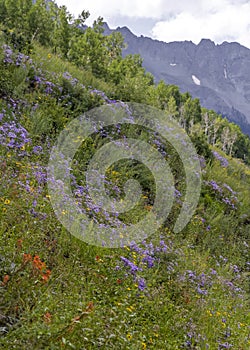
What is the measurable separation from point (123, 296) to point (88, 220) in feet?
3.65

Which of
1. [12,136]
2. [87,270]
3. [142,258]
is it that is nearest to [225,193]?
[142,258]

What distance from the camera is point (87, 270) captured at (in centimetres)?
359

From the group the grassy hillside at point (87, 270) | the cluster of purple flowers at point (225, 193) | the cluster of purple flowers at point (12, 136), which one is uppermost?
the cluster of purple flowers at point (225, 193)

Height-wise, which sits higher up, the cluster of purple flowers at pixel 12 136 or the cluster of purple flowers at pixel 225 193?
the cluster of purple flowers at pixel 225 193

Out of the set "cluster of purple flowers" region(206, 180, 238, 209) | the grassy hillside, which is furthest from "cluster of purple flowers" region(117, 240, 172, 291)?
"cluster of purple flowers" region(206, 180, 238, 209)

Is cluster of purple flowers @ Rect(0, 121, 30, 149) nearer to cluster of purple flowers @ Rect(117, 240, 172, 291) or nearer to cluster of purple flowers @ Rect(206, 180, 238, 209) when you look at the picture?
cluster of purple flowers @ Rect(117, 240, 172, 291)

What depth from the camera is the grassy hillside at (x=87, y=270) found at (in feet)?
8.80

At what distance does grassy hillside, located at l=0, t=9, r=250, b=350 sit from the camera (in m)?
2.68


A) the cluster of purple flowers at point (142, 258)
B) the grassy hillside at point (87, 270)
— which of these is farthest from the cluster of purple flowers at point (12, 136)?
the cluster of purple flowers at point (142, 258)

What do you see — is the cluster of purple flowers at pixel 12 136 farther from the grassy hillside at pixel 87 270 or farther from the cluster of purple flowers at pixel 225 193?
the cluster of purple flowers at pixel 225 193

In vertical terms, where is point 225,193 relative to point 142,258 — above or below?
above

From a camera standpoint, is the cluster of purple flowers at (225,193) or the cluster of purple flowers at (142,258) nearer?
the cluster of purple flowers at (142,258)

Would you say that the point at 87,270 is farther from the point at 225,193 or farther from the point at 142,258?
the point at 225,193

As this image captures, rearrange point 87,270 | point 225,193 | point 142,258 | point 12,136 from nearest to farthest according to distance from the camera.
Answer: point 87,270 < point 142,258 < point 12,136 < point 225,193
